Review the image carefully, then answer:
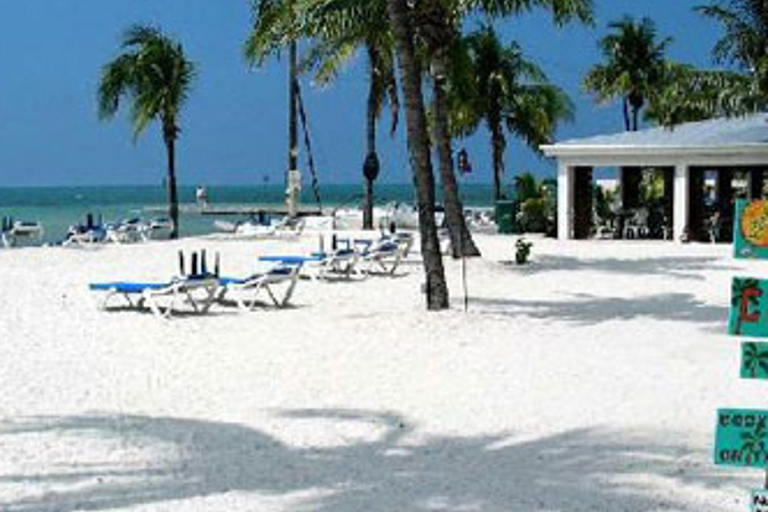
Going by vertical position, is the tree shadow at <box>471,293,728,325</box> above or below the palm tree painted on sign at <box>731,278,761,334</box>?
below

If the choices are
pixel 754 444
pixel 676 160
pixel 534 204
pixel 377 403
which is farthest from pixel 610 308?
pixel 534 204

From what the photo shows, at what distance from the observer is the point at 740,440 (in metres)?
4.89

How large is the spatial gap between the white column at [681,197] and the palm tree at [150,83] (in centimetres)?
1301

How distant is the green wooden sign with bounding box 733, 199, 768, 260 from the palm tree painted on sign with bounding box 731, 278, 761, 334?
139 mm

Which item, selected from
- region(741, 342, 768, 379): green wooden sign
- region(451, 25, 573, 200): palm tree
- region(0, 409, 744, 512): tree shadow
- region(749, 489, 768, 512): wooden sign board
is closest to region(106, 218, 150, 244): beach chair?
region(451, 25, 573, 200): palm tree

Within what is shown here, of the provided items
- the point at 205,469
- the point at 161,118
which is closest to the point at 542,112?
the point at 161,118

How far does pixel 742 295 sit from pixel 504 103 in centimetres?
3059

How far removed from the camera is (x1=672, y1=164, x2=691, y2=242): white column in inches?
1091

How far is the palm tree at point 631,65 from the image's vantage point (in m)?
43.8

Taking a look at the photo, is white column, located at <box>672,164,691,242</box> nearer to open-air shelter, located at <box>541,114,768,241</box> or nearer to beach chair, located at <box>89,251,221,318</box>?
open-air shelter, located at <box>541,114,768,241</box>

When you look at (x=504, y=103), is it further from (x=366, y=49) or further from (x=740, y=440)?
(x=740, y=440)

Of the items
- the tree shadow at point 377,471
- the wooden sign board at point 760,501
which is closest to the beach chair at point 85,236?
the tree shadow at point 377,471

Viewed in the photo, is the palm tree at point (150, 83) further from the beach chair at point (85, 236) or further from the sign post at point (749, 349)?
the sign post at point (749, 349)

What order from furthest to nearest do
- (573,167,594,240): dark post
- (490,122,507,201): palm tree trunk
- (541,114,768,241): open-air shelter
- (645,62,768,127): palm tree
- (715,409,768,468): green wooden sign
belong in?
(490,122,507,201): palm tree trunk, (573,167,594,240): dark post, (541,114,768,241): open-air shelter, (645,62,768,127): palm tree, (715,409,768,468): green wooden sign
